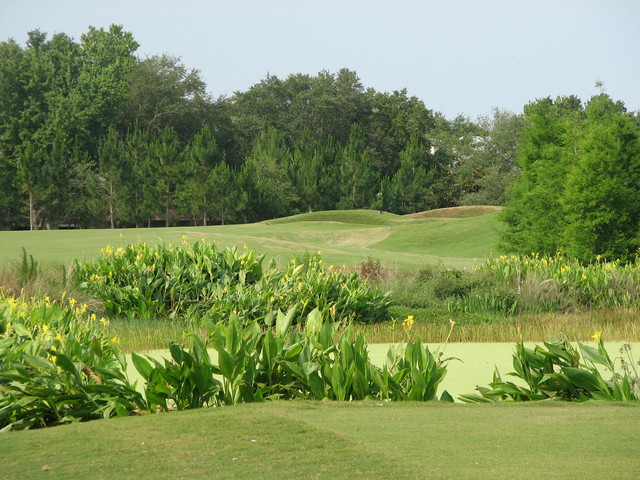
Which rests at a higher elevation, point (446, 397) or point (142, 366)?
point (142, 366)

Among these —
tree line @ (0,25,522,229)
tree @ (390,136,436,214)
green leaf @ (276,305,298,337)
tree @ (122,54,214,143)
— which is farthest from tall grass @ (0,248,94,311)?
tree @ (122,54,214,143)

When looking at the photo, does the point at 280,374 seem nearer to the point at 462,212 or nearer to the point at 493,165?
the point at 462,212

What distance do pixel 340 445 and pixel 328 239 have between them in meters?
28.9

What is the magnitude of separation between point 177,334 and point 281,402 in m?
5.20

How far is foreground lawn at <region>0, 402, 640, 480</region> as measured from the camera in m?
3.71

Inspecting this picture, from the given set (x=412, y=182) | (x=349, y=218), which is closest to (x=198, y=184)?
(x=349, y=218)

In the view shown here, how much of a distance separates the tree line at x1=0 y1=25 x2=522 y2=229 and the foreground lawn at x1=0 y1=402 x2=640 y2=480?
1675 inches

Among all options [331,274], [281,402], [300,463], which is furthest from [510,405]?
[331,274]

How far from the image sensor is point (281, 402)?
5.44 metres

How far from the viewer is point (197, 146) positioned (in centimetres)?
4981

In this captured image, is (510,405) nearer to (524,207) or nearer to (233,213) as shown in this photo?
(524,207)

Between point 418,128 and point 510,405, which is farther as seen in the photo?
point 418,128

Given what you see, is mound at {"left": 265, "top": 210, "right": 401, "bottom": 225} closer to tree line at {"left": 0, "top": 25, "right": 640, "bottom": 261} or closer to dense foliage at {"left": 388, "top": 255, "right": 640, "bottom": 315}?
tree line at {"left": 0, "top": 25, "right": 640, "bottom": 261}

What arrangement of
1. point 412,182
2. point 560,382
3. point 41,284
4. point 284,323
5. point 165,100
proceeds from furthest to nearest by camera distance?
point 165,100
point 412,182
point 41,284
point 284,323
point 560,382
